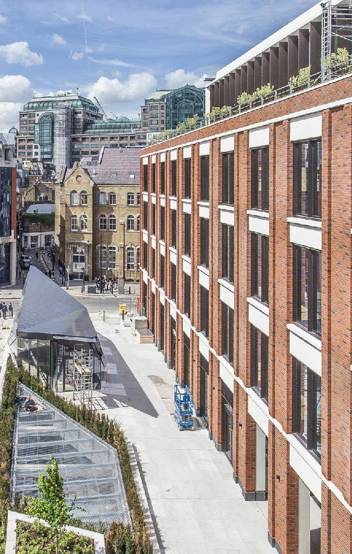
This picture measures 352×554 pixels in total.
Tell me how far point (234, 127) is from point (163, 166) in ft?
54.5

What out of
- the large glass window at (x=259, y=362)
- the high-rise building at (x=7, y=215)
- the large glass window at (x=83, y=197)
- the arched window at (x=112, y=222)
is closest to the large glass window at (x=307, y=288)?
the large glass window at (x=259, y=362)

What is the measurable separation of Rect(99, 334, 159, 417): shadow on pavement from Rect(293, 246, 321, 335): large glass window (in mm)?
13536

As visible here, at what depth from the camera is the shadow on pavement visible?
29.6 meters

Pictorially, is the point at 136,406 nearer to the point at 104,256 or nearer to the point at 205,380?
the point at 205,380

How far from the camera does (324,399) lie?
1423 centimetres

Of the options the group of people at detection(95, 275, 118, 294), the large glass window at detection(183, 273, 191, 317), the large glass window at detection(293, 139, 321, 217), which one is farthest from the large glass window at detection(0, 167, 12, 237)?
the large glass window at detection(293, 139, 321, 217)

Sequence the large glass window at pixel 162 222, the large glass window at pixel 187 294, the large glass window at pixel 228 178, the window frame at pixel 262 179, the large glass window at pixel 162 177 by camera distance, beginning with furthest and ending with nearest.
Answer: the large glass window at pixel 162 222 → the large glass window at pixel 162 177 → the large glass window at pixel 187 294 → the large glass window at pixel 228 178 → the window frame at pixel 262 179

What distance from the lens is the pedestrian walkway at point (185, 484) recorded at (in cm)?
1767

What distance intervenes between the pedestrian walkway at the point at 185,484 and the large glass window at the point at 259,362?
3.51 m

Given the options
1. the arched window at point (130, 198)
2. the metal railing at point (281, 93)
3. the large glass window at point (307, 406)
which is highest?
the metal railing at point (281, 93)

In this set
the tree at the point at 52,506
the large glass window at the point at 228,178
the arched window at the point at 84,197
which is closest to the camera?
the tree at the point at 52,506

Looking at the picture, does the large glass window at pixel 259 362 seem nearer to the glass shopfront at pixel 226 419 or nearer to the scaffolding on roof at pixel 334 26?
the glass shopfront at pixel 226 419

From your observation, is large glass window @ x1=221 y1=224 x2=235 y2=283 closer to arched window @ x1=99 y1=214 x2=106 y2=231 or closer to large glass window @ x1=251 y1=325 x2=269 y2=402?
large glass window @ x1=251 y1=325 x2=269 y2=402

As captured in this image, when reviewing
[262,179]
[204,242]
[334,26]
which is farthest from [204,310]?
[334,26]
